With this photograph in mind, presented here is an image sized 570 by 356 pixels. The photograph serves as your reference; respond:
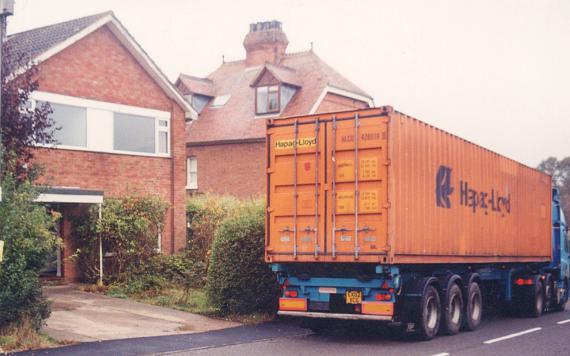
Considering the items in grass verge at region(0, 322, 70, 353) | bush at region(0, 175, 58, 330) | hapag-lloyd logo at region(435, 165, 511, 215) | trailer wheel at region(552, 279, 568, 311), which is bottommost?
trailer wheel at region(552, 279, 568, 311)

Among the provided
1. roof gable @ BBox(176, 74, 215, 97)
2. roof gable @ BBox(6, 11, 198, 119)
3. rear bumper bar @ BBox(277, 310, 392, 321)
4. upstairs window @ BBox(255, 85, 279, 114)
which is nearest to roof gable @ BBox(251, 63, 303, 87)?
upstairs window @ BBox(255, 85, 279, 114)

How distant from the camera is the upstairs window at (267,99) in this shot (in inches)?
1414

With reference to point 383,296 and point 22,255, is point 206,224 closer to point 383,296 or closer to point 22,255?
point 22,255

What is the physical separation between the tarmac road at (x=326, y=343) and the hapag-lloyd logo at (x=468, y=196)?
2.41 meters

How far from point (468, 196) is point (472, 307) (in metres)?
2.12

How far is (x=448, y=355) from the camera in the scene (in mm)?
11203

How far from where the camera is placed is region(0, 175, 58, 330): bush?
38.3 ft

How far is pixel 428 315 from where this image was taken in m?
13.1

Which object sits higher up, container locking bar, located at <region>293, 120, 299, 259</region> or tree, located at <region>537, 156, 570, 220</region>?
tree, located at <region>537, 156, 570, 220</region>

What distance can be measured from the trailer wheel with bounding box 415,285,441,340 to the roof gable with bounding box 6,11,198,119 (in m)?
12.3

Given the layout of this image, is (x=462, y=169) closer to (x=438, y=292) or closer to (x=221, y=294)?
(x=438, y=292)

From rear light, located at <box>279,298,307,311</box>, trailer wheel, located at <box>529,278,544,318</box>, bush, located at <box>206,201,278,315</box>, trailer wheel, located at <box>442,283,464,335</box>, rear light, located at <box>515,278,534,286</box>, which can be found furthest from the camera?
rear light, located at <box>515,278,534,286</box>

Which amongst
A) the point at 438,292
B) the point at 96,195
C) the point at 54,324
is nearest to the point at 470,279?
the point at 438,292

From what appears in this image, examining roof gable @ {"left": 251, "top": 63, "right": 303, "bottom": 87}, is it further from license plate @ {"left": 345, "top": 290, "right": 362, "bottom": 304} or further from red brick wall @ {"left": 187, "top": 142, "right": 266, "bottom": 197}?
license plate @ {"left": 345, "top": 290, "right": 362, "bottom": 304}
